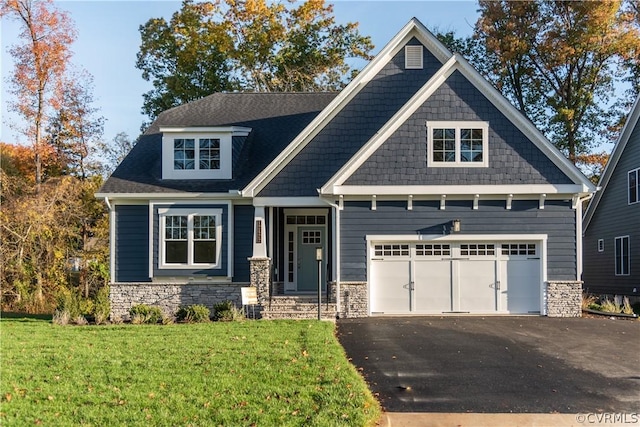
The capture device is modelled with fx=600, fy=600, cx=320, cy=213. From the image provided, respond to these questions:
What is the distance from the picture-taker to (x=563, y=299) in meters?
16.0

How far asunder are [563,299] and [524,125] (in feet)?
15.6

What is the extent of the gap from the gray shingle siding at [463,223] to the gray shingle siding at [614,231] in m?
6.88

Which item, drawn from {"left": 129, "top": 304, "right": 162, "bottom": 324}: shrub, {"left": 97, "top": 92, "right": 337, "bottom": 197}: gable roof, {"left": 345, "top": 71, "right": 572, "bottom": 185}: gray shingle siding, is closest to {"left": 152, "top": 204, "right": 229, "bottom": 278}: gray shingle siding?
{"left": 97, "top": 92, "right": 337, "bottom": 197}: gable roof

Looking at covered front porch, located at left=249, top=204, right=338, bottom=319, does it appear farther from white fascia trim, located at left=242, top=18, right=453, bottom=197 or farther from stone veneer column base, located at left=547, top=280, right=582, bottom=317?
stone veneer column base, located at left=547, top=280, right=582, bottom=317

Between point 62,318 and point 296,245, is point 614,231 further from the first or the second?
point 62,318

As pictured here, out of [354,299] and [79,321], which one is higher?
[354,299]

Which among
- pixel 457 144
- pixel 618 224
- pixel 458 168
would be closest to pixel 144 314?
pixel 458 168

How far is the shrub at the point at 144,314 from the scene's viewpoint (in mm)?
15805

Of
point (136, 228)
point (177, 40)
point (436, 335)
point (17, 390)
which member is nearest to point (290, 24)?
point (177, 40)

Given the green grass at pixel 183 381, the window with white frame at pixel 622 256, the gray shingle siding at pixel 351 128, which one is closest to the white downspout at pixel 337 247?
the gray shingle siding at pixel 351 128

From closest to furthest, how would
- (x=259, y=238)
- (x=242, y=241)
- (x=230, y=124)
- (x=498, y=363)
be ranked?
1. (x=498, y=363)
2. (x=259, y=238)
3. (x=242, y=241)
4. (x=230, y=124)

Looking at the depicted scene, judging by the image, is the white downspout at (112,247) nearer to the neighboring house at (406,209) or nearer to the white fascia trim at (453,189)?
the neighboring house at (406,209)

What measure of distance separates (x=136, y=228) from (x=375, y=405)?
1207 cm

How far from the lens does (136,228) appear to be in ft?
58.0
